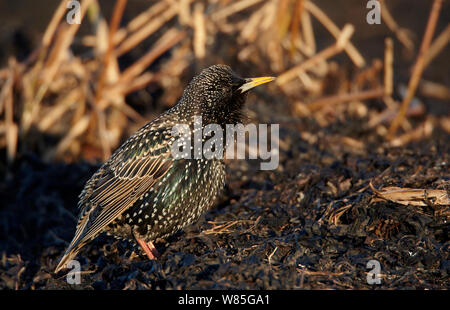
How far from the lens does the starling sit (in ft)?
13.1

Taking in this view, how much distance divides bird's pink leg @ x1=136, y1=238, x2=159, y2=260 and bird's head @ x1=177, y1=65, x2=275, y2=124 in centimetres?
92

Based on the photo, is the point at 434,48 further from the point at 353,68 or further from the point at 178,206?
the point at 178,206

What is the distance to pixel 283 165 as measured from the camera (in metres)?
5.56

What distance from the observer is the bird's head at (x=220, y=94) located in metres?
4.23

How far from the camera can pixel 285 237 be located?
396 cm

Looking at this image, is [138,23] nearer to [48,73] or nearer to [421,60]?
[48,73]

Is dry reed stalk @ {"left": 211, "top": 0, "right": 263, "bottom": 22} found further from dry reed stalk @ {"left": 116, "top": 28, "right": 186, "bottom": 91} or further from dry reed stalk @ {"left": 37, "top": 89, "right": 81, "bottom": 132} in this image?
dry reed stalk @ {"left": 37, "top": 89, "right": 81, "bottom": 132}

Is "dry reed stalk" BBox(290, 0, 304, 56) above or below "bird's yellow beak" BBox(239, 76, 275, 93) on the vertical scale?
above

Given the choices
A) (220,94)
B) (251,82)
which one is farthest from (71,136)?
(251,82)

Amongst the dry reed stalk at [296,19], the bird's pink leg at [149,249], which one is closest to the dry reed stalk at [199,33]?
the dry reed stalk at [296,19]

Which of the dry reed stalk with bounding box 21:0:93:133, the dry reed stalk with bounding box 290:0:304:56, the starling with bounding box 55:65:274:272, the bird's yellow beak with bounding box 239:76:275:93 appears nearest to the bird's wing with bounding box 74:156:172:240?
the starling with bounding box 55:65:274:272

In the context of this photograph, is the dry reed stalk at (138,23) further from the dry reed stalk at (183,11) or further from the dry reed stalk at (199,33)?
the dry reed stalk at (199,33)

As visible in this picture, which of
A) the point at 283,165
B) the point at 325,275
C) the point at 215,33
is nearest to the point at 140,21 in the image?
the point at 215,33
